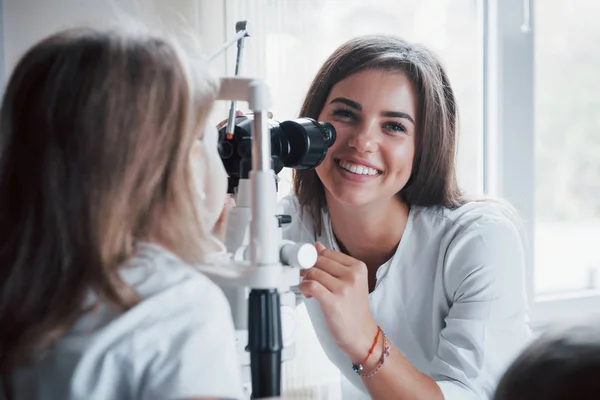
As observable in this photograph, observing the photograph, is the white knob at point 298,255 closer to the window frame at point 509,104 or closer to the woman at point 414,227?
the woman at point 414,227

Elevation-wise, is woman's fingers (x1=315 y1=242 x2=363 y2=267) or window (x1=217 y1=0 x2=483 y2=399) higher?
window (x1=217 y1=0 x2=483 y2=399)

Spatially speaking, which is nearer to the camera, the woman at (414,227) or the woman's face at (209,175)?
the woman's face at (209,175)

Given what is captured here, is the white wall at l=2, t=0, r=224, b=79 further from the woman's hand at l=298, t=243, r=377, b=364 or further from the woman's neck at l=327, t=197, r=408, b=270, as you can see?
the woman's hand at l=298, t=243, r=377, b=364

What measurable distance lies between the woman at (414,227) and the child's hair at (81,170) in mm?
550

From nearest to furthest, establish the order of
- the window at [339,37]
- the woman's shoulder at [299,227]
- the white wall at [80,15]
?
the woman's shoulder at [299,227] < the white wall at [80,15] < the window at [339,37]

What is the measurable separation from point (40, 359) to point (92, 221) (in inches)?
5.1

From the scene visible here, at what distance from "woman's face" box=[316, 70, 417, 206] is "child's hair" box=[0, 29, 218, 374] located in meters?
0.62

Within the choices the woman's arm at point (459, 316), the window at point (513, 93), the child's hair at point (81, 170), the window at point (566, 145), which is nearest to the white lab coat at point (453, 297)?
the woman's arm at point (459, 316)

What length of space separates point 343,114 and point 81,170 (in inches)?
28.4

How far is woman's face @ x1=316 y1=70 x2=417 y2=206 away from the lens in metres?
1.24

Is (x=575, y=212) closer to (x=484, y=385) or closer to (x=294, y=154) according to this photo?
(x=484, y=385)

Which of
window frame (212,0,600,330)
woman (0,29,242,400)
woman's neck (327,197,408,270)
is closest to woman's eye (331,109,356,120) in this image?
woman's neck (327,197,408,270)

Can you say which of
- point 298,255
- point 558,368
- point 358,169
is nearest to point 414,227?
point 358,169

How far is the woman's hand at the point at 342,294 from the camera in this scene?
3.22 feet
